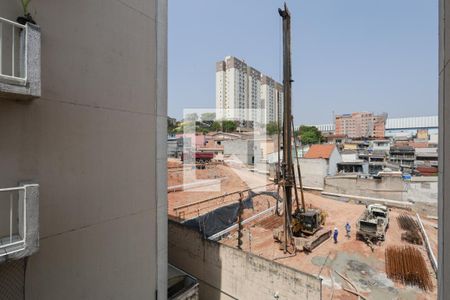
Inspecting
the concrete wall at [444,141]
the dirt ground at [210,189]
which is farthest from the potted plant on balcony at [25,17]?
the dirt ground at [210,189]

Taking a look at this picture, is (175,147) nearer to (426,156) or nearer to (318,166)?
(318,166)

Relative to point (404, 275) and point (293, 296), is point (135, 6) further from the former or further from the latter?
point (404, 275)

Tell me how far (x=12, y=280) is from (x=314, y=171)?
979 inches

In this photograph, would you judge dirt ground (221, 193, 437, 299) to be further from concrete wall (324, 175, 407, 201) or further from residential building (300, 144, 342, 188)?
residential building (300, 144, 342, 188)

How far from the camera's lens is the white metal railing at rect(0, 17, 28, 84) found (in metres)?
2.50

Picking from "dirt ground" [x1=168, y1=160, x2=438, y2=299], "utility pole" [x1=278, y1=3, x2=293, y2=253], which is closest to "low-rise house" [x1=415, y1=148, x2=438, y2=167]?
"dirt ground" [x1=168, y1=160, x2=438, y2=299]

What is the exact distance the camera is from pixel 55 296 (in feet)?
10.6

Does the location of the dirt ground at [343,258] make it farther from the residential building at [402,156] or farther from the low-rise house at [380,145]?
the low-rise house at [380,145]

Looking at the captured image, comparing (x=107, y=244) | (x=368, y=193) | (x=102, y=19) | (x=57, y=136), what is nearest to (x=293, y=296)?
(x=107, y=244)

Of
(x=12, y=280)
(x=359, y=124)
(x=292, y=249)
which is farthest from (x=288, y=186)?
(x=359, y=124)

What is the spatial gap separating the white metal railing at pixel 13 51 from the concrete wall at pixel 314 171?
24.9 meters

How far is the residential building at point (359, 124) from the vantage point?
85887mm

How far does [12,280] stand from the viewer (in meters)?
2.76

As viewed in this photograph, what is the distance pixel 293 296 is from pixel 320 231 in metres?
5.98
